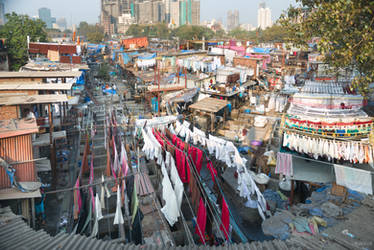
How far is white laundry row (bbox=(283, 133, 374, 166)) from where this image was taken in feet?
24.2

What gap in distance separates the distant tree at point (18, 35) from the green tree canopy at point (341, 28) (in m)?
27.6

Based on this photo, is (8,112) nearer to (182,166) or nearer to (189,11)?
(182,166)

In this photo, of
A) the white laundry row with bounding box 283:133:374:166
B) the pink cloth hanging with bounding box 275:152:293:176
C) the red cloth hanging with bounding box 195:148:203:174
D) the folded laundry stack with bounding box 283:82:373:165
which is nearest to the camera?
the white laundry row with bounding box 283:133:374:166

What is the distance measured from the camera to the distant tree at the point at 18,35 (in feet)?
89.5

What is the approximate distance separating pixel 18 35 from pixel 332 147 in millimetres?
32067

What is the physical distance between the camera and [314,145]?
783 cm

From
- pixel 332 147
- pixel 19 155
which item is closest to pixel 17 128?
pixel 19 155

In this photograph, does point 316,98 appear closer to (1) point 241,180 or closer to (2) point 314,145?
(2) point 314,145

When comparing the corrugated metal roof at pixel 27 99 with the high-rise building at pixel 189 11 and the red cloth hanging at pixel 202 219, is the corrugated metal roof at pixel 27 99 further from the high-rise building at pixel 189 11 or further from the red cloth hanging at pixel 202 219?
the high-rise building at pixel 189 11

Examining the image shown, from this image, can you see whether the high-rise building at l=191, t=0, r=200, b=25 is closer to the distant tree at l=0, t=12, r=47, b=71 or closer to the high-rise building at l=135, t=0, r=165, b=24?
the high-rise building at l=135, t=0, r=165, b=24

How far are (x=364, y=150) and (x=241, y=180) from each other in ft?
11.2

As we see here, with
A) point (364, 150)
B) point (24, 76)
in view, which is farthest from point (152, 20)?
point (364, 150)

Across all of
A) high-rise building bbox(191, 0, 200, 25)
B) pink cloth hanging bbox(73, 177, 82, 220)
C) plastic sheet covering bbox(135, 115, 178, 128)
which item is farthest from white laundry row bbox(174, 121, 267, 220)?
high-rise building bbox(191, 0, 200, 25)

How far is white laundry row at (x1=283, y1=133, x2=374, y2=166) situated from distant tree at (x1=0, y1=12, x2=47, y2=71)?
2763 centimetres
